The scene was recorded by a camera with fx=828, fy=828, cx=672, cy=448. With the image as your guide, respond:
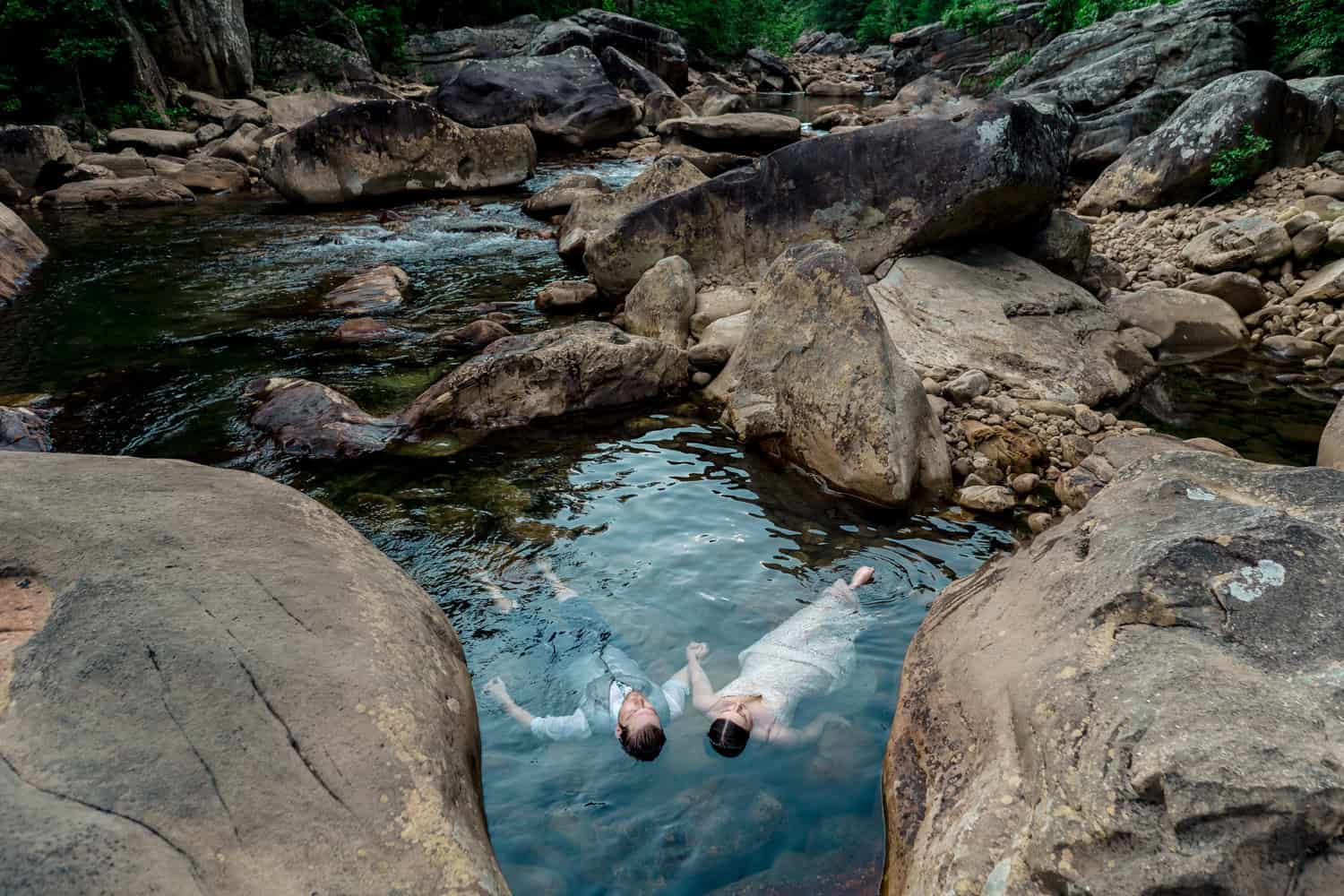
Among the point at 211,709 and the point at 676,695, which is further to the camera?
the point at 676,695

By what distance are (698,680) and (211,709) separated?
2027 mm

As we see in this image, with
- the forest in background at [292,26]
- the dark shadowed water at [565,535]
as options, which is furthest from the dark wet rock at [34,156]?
the dark shadowed water at [565,535]

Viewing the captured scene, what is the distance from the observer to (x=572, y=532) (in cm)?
496

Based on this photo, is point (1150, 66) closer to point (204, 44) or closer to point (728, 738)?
point (728, 738)

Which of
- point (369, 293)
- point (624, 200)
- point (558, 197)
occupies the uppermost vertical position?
point (624, 200)

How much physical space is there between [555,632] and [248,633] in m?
1.65

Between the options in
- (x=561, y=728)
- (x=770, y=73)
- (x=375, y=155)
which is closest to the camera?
(x=561, y=728)

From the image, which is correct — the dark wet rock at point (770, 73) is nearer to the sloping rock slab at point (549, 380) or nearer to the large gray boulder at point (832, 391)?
the sloping rock slab at point (549, 380)

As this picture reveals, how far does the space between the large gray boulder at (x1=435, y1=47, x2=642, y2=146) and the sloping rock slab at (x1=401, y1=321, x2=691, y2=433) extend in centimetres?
1402

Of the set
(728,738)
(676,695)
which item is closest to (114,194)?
(676,695)

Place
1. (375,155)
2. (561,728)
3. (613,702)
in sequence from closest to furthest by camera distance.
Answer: (561,728) < (613,702) < (375,155)

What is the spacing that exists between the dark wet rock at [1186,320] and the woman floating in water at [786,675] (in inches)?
195

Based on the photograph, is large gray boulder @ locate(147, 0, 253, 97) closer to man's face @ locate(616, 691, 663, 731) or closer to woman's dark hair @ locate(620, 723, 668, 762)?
man's face @ locate(616, 691, 663, 731)

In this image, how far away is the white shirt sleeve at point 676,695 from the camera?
141 inches
